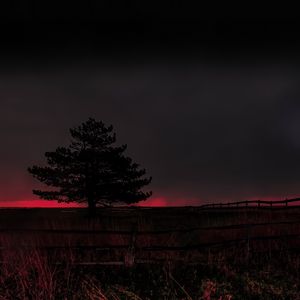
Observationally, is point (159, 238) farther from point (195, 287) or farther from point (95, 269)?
point (195, 287)

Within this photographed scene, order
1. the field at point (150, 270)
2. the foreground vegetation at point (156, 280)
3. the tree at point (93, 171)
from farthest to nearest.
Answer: the tree at point (93, 171) < the field at point (150, 270) < the foreground vegetation at point (156, 280)

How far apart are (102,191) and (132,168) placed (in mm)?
2253

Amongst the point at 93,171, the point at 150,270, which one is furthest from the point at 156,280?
the point at 93,171

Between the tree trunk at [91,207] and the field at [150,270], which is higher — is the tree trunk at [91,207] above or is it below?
above

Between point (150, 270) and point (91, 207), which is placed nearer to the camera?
point (150, 270)

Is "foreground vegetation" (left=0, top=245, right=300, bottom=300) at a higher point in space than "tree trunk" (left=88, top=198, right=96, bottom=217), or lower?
lower

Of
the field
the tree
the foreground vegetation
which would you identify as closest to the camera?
the foreground vegetation

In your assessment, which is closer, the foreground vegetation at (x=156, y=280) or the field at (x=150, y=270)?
Result: the foreground vegetation at (x=156, y=280)

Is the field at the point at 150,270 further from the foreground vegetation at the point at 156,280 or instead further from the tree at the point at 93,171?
the tree at the point at 93,171

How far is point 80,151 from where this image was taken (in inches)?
1346

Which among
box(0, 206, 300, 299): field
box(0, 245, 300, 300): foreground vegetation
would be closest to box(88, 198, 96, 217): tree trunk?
box(0, 206, 300, 299): field

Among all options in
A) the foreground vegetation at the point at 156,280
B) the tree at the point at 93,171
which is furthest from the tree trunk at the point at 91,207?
the foreground vegetation at the point at 156,280

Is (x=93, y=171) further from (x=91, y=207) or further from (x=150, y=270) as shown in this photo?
(x=150, y=270)

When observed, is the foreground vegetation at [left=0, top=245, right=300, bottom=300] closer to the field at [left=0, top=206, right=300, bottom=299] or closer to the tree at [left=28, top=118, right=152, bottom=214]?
the field at [left=0, top=206, right=300, bottom=299]
